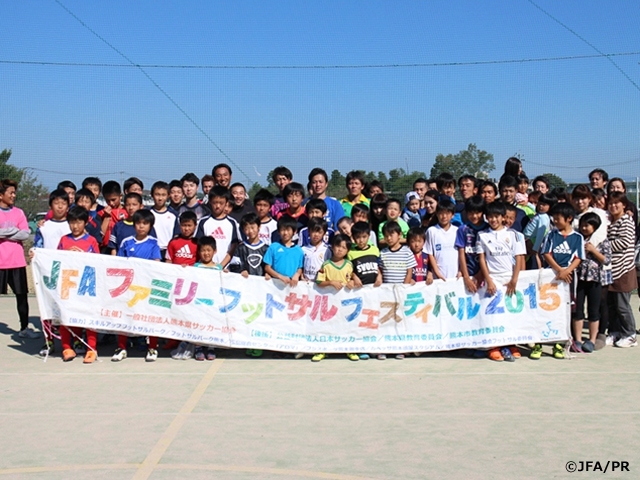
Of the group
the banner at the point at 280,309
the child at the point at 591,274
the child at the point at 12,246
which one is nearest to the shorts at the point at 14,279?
the child at the point at 12,246

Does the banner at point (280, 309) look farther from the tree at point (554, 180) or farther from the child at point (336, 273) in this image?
the tree at point (554, 180)

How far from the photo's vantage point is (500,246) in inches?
268

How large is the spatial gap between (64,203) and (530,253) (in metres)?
5.14

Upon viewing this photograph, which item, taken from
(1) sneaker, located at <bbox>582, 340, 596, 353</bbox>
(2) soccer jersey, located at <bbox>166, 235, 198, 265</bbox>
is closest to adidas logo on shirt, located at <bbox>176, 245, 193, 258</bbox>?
(2) soccer jersey, located at <bbox>166, 235, 198, 265</bbox>

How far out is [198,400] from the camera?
17.7 ft

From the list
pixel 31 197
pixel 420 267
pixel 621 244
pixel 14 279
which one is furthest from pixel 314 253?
pixel 31 197

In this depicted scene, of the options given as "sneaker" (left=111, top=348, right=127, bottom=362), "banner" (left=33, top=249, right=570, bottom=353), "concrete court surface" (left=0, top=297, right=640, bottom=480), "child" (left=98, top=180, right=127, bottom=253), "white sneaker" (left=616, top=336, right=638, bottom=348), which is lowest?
"concrete court surface" (left=0, top=297, right=640, bottom=480)

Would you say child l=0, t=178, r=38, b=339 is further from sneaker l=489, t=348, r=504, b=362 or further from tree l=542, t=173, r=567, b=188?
tree l=542, t=173, r=567, b=188

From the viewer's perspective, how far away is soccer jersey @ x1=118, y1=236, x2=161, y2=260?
7.05m

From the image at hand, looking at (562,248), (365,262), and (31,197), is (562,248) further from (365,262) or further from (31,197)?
(31,197)

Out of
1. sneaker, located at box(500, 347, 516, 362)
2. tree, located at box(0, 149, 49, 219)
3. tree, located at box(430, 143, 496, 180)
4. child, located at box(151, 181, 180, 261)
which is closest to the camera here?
sneaker, located at box(500, 347, 516, 362)

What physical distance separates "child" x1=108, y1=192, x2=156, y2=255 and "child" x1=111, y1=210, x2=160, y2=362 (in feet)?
0.31

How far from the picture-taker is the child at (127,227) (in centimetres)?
723

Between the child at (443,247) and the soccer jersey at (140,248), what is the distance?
284 cm
